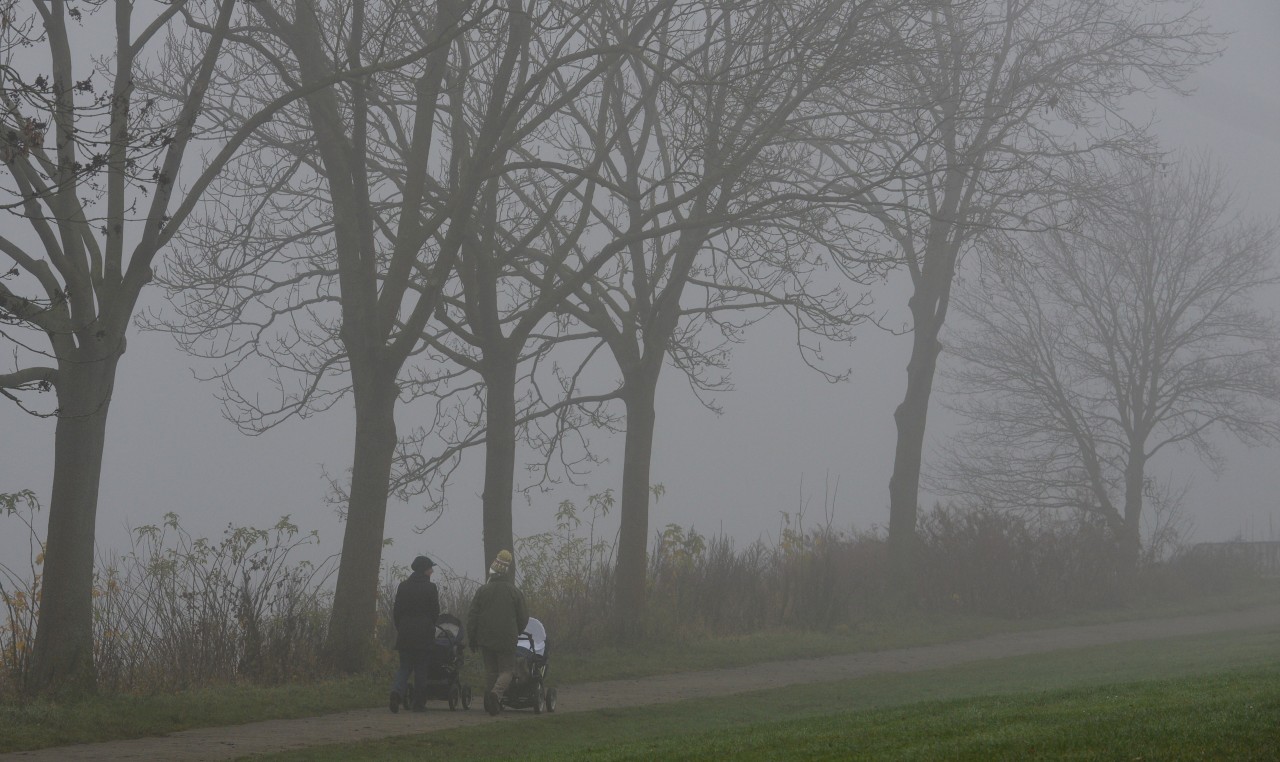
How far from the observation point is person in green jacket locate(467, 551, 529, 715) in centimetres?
1491

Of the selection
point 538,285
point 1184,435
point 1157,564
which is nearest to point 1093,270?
point 1184,435

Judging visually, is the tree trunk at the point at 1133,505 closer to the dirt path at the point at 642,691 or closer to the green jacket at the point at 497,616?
the dirt path at the point at 642,691

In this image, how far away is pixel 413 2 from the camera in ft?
54.3

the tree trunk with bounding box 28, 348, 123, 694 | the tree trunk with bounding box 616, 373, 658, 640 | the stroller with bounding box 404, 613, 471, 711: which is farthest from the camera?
the tree trunk with bounding box 616, 373, 658, 640

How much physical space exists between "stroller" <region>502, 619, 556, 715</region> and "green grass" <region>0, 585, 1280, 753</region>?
176 centimetres

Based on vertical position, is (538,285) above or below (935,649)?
above

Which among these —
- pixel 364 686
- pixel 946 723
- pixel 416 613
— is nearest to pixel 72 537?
pixel 416 613

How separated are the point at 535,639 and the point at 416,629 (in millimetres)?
1484

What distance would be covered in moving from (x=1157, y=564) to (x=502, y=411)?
26713mm

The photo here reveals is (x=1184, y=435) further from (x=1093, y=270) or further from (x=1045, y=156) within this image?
(x=1045, y=156)

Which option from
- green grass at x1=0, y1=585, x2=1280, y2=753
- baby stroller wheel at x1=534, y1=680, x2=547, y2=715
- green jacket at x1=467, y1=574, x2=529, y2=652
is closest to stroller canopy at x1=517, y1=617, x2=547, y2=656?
green jacket at x1=467, y1=574, x2=529, y2=652

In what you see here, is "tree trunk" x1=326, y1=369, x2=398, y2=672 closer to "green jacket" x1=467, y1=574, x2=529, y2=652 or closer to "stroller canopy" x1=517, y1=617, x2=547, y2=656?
"green jacket" x1=467, y1=574, x2=529, y2=652

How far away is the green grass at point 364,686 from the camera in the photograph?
12070 millimetres

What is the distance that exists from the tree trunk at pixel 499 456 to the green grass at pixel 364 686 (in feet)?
6.71
